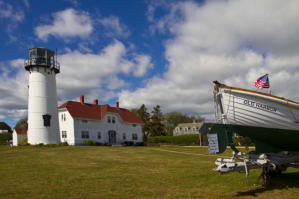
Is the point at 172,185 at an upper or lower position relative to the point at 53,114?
lower

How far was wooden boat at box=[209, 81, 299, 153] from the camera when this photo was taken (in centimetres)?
838

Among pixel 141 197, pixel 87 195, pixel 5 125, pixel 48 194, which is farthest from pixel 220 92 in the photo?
pixel 5 125

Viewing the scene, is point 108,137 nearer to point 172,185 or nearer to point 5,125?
point 172,185

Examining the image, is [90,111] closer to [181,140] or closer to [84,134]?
[84,134]

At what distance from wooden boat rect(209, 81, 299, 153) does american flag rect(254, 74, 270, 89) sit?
172cm

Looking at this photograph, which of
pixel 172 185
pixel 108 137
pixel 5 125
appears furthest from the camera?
pixel 5 125

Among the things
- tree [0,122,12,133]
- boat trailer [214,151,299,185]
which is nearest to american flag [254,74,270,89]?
boat trailer [214,151,299,185]

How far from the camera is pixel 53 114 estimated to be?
3183 centimetres

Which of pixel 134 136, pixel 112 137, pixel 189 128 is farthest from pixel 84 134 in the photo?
pixel 189 128

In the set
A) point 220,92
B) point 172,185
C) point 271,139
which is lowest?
point 172,185

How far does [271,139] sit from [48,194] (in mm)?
7765

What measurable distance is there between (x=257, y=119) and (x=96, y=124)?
32.5m

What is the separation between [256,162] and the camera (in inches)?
318

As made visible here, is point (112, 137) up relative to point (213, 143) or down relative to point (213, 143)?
down
